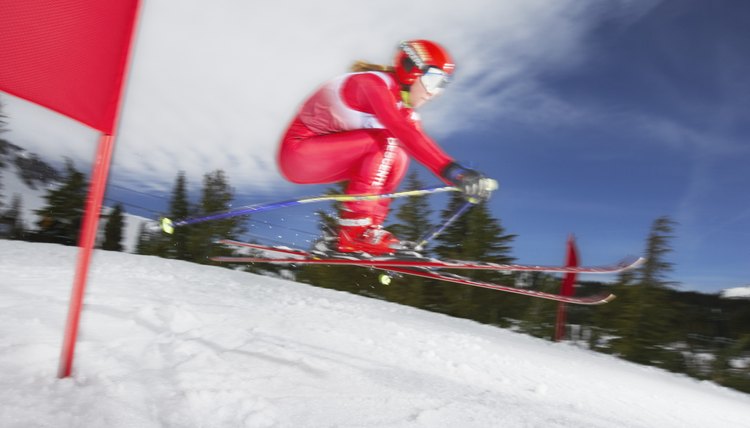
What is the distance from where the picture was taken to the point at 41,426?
1.36 metres

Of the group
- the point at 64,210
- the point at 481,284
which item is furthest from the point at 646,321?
the point at 64,210

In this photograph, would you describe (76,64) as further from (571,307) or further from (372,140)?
(571,307)

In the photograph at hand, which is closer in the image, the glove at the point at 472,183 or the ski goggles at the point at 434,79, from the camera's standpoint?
the glove at the point at 472,183

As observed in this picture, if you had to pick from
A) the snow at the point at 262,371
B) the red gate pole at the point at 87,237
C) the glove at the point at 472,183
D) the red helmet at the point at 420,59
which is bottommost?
the snow at the point at 262,371

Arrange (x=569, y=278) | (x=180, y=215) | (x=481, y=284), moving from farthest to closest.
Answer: (x=180, y=215), (x=569, y=278), (x=481, y=284)

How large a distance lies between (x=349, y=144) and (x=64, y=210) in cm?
1961

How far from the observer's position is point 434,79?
8.43 ft

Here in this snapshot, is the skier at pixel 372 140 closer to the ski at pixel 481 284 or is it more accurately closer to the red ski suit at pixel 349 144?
the red ski suit at pixel 349 144

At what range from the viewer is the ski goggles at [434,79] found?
2.55 meters

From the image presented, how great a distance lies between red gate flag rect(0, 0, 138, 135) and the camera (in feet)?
4.86

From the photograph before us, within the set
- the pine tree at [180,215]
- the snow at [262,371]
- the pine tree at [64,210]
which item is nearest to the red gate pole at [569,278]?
the snow at [262,371]

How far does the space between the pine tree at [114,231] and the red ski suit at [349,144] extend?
88.7 ft

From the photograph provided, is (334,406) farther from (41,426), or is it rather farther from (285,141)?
(285,141)

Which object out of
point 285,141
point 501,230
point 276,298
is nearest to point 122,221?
point 501,230
